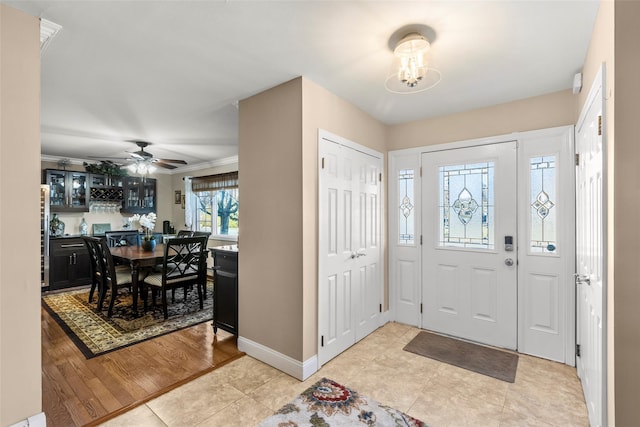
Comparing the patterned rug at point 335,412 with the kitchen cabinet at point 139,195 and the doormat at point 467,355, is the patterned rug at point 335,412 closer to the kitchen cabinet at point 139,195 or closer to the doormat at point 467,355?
the doormat at point 467,355

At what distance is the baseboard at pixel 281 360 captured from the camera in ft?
7.84

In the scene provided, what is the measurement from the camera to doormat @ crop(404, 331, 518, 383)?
251cm

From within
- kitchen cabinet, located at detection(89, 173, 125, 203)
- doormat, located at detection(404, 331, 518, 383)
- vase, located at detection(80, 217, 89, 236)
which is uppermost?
kitchen cabinet, located at detection(89, 173, 125, 203)

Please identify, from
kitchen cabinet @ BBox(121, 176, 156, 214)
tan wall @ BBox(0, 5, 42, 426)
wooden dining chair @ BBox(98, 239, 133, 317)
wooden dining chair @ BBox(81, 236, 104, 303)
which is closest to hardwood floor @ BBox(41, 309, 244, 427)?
tan wall @ BBox(0, 5, 42, 426)

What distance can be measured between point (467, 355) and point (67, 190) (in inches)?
270

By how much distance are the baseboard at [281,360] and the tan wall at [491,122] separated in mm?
2548

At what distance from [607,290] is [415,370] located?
5.14 feet

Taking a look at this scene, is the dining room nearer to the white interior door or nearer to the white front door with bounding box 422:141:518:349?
the white front door with bounding box 422:141:518:349

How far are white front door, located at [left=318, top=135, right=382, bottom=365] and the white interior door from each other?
174cm

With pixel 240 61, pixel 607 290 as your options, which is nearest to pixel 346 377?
pixel 607 290

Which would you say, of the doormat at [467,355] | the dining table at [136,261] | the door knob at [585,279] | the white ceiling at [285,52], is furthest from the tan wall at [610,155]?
the dining table at [136,261]

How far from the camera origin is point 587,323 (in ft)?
6.55

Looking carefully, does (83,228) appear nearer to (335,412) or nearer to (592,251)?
(335,412)

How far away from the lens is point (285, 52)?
2047 mm
